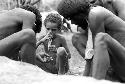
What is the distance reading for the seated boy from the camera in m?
5.95

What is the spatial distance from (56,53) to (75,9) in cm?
203

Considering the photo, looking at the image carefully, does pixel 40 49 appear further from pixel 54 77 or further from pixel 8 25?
pixel 54 77

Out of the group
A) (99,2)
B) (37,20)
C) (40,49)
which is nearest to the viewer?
(37,20)

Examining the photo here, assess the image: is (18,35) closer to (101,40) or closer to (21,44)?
(21,44)

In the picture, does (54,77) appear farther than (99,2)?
No

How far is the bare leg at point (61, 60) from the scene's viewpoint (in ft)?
19.3

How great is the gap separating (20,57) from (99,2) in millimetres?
1798

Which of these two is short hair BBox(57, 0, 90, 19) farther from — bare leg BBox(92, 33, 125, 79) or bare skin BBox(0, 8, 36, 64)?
bare leg BBox(92, 33, 125, 79)

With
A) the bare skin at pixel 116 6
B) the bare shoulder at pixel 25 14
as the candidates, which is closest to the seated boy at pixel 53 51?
the bare skin at pixel 116 6

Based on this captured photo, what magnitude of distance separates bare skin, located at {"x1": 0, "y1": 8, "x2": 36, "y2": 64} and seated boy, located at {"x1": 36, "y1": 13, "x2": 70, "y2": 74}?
1.40m

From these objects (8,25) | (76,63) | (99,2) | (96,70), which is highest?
(99,2)

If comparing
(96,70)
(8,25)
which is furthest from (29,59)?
(96,70)

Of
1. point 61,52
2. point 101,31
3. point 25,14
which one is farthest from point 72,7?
point 61,52

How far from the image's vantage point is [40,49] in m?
8.52
